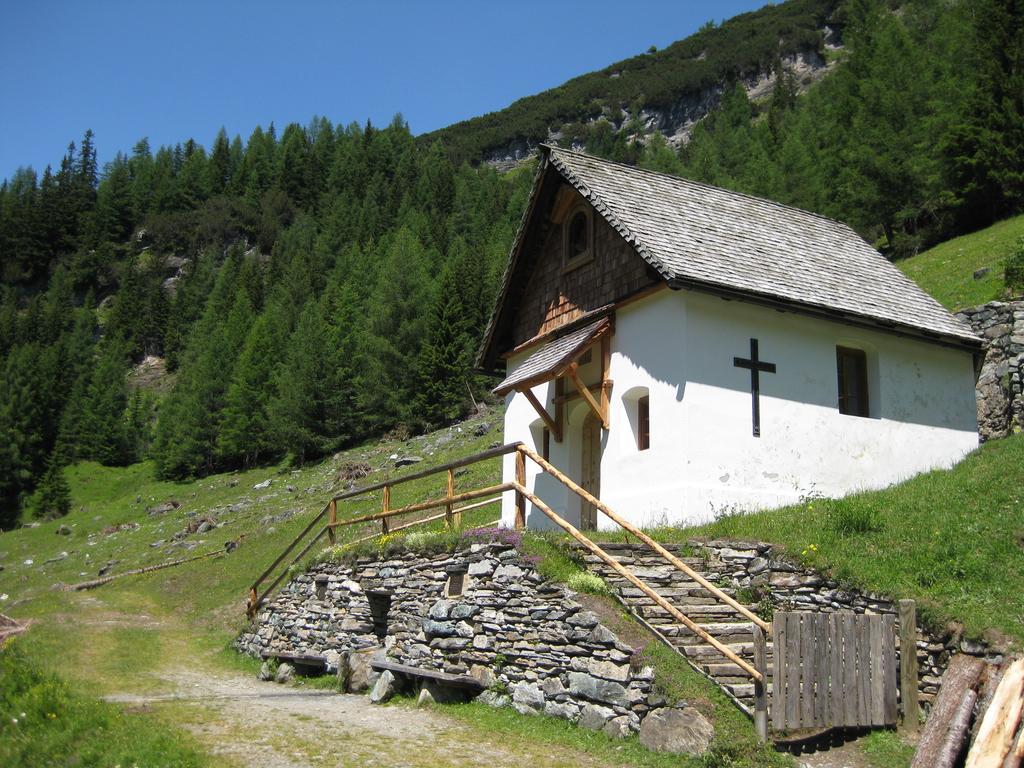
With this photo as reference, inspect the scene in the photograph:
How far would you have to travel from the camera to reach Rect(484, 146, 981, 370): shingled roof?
53.1 feet

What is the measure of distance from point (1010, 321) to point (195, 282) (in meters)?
112

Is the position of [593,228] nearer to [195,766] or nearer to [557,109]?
[195,766]

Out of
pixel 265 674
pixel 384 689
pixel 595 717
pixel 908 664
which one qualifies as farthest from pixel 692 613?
pixel 265 674

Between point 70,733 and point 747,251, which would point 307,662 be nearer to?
point 70,733

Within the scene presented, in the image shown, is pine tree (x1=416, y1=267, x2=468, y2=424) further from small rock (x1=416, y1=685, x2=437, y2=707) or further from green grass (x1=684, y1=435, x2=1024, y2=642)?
small rock (x1=416, y1=685, x2=437, y2=707)

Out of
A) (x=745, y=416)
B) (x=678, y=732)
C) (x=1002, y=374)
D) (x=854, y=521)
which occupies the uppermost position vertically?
(x=1002, y=374)

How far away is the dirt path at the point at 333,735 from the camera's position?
9.23 meters

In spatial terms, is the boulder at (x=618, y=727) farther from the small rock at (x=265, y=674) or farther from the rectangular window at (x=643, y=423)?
the small rock at (x=265, y=674)

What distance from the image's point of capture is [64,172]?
152m

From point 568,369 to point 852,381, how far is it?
20.0ft

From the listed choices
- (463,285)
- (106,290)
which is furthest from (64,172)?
(463,285)

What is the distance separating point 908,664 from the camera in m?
10.0

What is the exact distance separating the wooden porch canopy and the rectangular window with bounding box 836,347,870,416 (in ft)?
15.8

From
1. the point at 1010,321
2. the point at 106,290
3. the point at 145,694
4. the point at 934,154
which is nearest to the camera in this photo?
the point at 145,694
